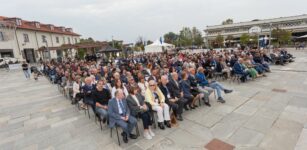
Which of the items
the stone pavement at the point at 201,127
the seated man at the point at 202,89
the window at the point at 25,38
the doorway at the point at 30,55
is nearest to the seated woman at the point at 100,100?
the stone pavement at the point at 201,127

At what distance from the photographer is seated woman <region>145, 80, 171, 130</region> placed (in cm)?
407

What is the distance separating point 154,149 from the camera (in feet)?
11.0

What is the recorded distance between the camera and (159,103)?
423cm

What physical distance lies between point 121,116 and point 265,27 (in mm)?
50319

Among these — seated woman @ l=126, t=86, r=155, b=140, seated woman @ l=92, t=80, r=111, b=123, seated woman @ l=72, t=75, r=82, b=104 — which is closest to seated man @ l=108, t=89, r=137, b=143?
seated woman @ l=126, t=86, r=155, b=140

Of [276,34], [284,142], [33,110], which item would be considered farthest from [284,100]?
[276,34]

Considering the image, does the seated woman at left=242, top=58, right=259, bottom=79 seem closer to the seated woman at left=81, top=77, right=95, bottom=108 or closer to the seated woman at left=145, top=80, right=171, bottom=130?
the seated woman at left=145, top=80, right=171, bottom=130

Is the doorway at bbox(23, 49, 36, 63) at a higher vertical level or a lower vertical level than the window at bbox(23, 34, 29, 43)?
lower

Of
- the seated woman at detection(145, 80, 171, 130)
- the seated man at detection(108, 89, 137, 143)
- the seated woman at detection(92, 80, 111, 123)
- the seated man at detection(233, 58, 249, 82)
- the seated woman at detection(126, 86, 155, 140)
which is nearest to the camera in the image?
the seated man at detection(108, 89, 137, 143)

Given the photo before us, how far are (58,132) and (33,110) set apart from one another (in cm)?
251

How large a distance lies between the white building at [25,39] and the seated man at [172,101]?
22211mm

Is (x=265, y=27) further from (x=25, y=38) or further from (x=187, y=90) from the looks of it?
(x=25, y=38)

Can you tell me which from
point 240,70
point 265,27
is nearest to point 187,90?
point 240,70

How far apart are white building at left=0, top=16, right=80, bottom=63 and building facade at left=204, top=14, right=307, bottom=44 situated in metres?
39.6
